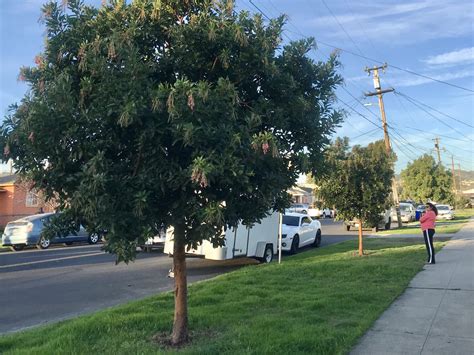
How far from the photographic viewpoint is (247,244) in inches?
582

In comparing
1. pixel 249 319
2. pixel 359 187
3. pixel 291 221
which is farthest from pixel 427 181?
pixel 249 319

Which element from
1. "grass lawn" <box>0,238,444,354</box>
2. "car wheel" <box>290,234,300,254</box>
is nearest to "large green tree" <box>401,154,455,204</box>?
"car wheel" <box>290,234,300,254</box>

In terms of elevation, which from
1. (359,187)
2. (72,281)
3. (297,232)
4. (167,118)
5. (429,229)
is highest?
(167,118)

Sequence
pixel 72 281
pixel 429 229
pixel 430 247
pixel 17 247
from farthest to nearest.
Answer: pixel 17 247 < pixel 429 229 < pixel 430 247 < pixel 72 281

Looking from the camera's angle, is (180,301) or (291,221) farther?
(291,221)

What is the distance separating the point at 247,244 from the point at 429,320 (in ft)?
26.7

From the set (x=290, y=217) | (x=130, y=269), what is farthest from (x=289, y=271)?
(x=290, y=217)

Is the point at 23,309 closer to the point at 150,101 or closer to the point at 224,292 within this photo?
the point at 224,292

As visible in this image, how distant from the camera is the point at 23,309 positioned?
30.2 feet

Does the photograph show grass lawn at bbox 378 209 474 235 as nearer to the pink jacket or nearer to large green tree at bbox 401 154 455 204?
the pink jacket

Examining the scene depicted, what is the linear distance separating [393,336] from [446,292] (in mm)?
3560

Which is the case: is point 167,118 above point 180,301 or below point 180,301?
above

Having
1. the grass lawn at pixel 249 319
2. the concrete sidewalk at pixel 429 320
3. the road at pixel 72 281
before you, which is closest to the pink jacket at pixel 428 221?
the concrete sidewalk at pixel 429 320

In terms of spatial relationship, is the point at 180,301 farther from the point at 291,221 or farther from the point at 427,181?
the point at 427,181
